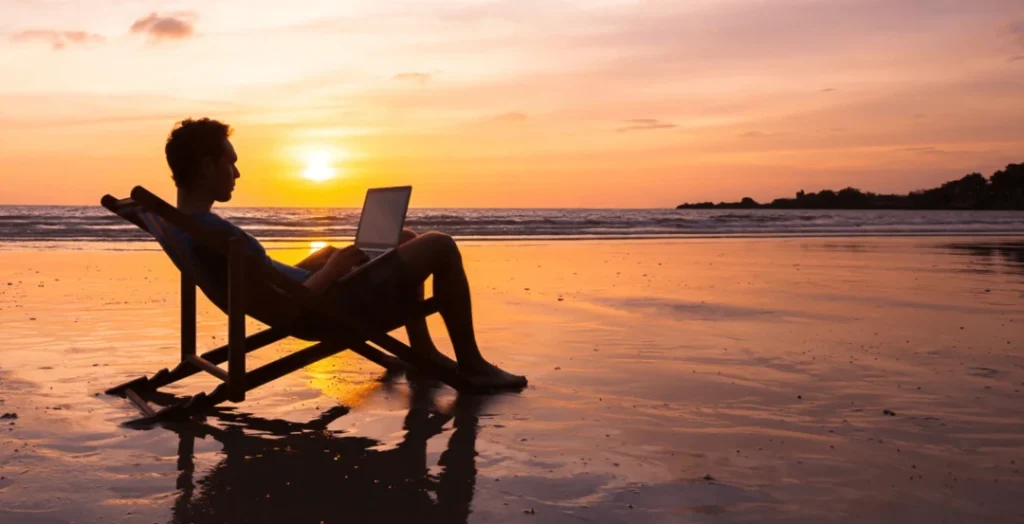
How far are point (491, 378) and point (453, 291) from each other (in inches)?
22.0

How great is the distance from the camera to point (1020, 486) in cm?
353

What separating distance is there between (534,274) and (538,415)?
330 inches

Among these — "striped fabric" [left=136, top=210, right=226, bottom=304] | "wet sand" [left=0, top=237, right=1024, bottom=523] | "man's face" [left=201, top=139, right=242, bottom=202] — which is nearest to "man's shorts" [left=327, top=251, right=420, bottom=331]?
"wet sand" [left=0, top=237, right=1024, bottom=523]

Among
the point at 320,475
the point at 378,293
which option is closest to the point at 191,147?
the point at 378,293

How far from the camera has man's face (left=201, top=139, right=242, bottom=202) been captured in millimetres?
4566

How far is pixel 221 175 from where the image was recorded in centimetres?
460

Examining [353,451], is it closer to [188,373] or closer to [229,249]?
[229,249]

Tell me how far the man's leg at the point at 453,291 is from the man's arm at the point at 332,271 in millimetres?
292

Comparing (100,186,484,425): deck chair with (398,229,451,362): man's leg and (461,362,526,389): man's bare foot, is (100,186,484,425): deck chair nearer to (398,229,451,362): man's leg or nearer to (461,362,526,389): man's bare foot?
(461,362,526,389): man's bare foot

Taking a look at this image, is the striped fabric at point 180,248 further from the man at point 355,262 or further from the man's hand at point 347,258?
the man's hand at point 347,258

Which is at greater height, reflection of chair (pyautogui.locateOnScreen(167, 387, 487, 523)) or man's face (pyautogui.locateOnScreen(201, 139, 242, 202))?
man's face (pyautogui.locateOnScreen(201, 139, 242, 202))

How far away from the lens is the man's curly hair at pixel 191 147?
4527mm

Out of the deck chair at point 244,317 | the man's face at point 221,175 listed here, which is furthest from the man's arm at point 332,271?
the man's face at point 221,175

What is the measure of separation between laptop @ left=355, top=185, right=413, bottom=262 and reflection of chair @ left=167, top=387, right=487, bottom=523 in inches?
38.0
